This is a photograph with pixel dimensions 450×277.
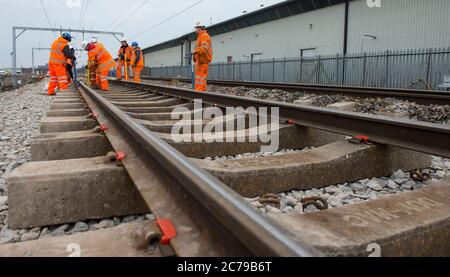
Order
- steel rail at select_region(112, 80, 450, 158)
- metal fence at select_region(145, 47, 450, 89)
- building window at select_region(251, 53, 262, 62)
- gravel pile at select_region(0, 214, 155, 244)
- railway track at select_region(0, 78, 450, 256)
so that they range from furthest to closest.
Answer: building window at select_region(251, 53, 262, 62) → metal fence at select_region(145, 47, 450, 89) → steel rail at select_region(112, 80, 450, 158) → gravel pile at select_region(0, 214, 155, 244) → railway track at select_region(0, 78, 450, 256)

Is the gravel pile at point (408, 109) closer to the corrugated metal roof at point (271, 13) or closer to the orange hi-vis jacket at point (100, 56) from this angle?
the orange hi-vis jacket at point (100, 56)

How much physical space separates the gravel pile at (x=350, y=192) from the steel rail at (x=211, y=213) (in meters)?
0.59

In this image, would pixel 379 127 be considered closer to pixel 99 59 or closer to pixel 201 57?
pixel 201 57

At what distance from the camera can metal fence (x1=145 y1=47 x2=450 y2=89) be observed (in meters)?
15.1

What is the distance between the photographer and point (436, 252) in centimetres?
172

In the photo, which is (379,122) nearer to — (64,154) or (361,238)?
(361,238)

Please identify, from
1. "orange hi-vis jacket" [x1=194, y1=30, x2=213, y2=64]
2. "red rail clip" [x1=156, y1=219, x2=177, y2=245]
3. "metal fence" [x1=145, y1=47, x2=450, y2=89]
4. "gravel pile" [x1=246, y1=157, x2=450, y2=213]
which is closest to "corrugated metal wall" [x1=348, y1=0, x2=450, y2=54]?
"metal fence" [x1=145, y1=47, x2=450, y2=89]

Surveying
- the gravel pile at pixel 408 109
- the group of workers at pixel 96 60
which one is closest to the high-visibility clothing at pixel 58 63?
the group of workers at pixel 96 60

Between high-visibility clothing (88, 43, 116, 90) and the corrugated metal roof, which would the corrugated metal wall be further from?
high-visibility clothing (88, 43, 116, 90)

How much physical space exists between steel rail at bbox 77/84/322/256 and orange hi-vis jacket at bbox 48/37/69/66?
36.1 feet

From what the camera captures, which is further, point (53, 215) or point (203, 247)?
point (53, 215)

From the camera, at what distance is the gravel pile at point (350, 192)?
2328 mm
